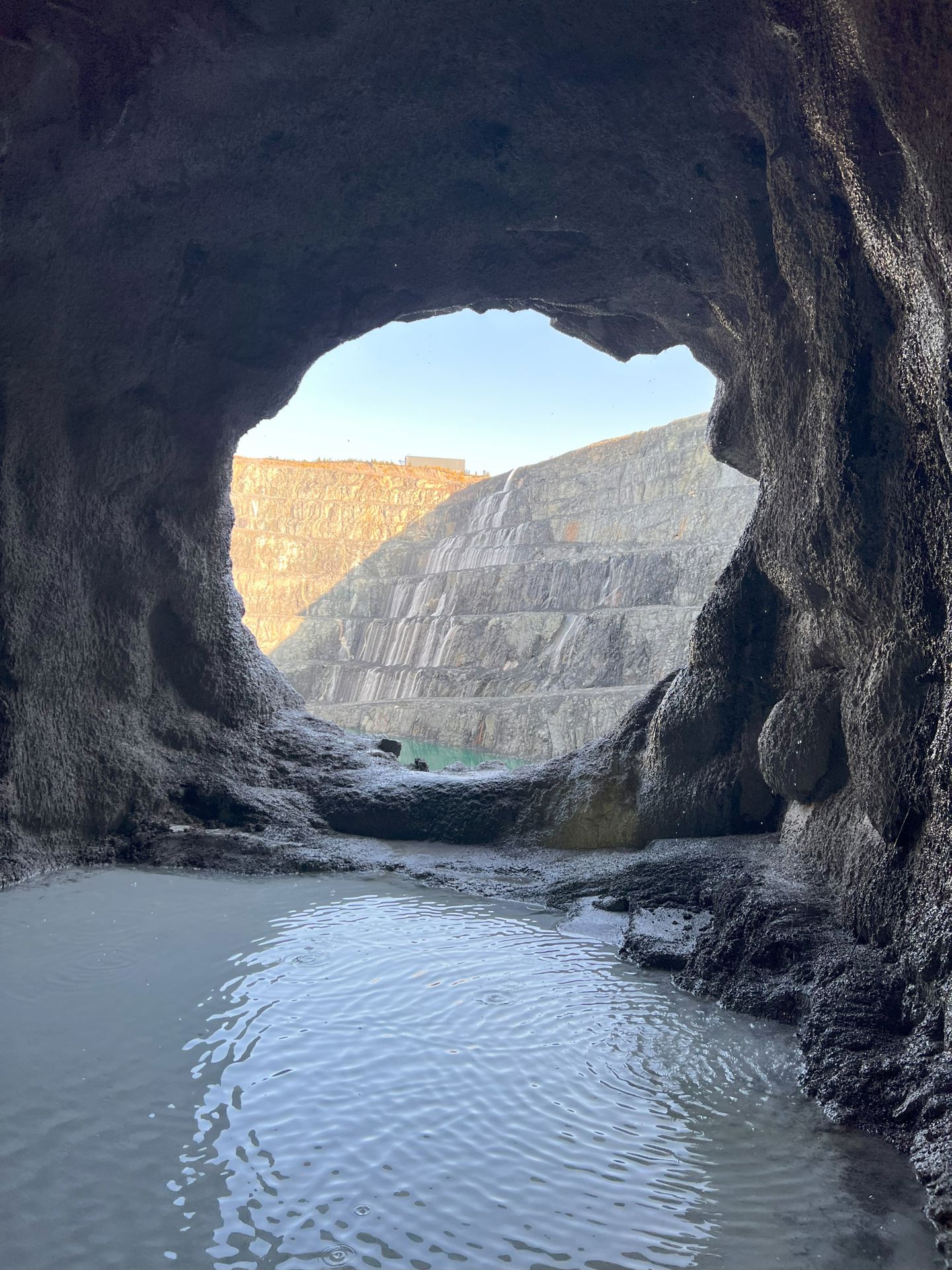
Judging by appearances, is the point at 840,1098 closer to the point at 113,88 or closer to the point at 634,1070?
the point at 634,1070

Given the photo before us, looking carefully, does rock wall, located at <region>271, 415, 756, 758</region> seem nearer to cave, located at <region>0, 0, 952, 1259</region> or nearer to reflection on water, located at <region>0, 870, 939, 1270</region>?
cave, located at <region>0, 0, 952, 1259</region>

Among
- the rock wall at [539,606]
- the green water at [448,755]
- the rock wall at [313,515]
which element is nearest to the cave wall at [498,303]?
the rock wall at [539,606]

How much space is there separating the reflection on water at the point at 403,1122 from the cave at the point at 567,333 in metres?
0.32

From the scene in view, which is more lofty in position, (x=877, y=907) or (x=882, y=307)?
(x=882, y=307)

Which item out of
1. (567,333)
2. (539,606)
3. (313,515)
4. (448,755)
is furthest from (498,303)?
(313,515)

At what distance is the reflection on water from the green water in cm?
1751

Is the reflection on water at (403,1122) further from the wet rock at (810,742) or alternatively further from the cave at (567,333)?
the wet rock at (810,742)

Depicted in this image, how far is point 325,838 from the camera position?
6.77 meters

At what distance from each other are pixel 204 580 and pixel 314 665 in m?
31.3

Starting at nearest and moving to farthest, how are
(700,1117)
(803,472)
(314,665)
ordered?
(700,1117), (803,472), (314,665)

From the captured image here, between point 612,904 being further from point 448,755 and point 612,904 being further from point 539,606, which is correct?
point 539,606

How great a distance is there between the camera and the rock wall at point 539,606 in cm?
2498

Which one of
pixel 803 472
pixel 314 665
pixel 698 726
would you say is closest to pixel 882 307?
pixel 803 472

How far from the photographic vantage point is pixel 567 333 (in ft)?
26.6
